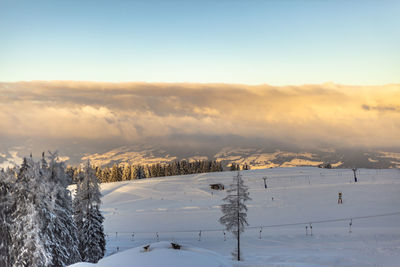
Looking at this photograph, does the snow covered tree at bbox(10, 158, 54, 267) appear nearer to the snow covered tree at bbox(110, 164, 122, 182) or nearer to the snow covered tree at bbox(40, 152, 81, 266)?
the snow covered tree at bbox(40, 152, 81, 266)

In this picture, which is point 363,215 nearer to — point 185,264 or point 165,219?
point 165,219

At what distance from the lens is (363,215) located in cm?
6384

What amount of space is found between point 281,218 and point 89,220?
35.1 m

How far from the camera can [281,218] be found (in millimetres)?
66938

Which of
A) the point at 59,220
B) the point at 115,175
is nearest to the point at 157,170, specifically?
the point at 115,175

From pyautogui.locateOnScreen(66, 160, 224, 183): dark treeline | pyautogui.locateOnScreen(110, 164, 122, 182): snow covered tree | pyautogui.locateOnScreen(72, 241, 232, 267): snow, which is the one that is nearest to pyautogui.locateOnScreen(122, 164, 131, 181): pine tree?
pyautogui.locateOnScreen(66, 160, 224, 183): dark treeline

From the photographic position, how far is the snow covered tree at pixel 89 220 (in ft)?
145

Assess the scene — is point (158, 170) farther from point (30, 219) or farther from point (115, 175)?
point (30, 219)

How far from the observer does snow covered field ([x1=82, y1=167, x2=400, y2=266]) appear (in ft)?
141

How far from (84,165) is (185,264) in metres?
24.6

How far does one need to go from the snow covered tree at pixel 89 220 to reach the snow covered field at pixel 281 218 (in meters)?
9.00

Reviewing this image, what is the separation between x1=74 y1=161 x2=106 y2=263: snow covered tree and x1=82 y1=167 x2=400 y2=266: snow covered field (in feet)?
29.5

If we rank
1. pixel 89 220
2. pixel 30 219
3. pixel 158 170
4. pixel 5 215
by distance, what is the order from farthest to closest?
pixel 158 170, pixel 89 220, pixel 5 215, pixel 30 219

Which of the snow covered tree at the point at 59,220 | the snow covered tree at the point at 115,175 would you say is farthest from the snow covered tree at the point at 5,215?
the snow covered tree at the point at 115,175
